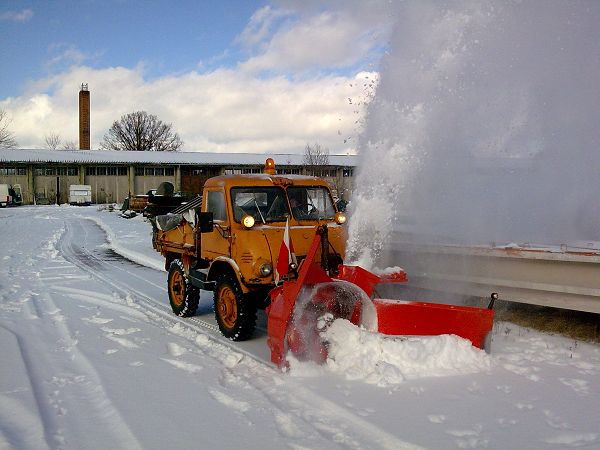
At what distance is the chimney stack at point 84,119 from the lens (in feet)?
197

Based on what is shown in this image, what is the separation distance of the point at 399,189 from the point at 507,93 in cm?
353

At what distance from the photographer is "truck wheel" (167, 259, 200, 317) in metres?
7.57

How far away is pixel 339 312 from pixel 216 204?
7.43 ft

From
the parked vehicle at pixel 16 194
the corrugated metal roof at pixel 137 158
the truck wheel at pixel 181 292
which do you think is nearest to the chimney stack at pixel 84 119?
the corrugated metal roof at pixel 137 158

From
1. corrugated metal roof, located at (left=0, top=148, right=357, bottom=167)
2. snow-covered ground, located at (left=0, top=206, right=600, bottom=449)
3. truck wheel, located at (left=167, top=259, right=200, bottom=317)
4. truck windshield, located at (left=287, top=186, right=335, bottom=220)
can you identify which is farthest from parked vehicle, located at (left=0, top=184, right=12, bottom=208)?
truck windshield, located at (left=287, top=186, right=335, bottom=220)

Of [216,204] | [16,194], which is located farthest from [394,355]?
[16,194]

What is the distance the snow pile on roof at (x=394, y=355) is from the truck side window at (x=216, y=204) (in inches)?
84.0

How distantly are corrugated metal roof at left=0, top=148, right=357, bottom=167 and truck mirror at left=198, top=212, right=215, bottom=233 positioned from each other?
136 ft

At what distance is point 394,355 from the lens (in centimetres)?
510

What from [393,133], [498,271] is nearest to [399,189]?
Result: [393,133]

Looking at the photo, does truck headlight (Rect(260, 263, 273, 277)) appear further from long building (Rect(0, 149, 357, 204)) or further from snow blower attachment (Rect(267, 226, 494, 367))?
long building (Rect(0, 149, 357, 204))

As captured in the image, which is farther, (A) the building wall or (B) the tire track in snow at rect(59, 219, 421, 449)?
(A) the building wall

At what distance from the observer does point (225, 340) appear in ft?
20.8

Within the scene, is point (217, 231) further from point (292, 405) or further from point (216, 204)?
point (292, 405)
